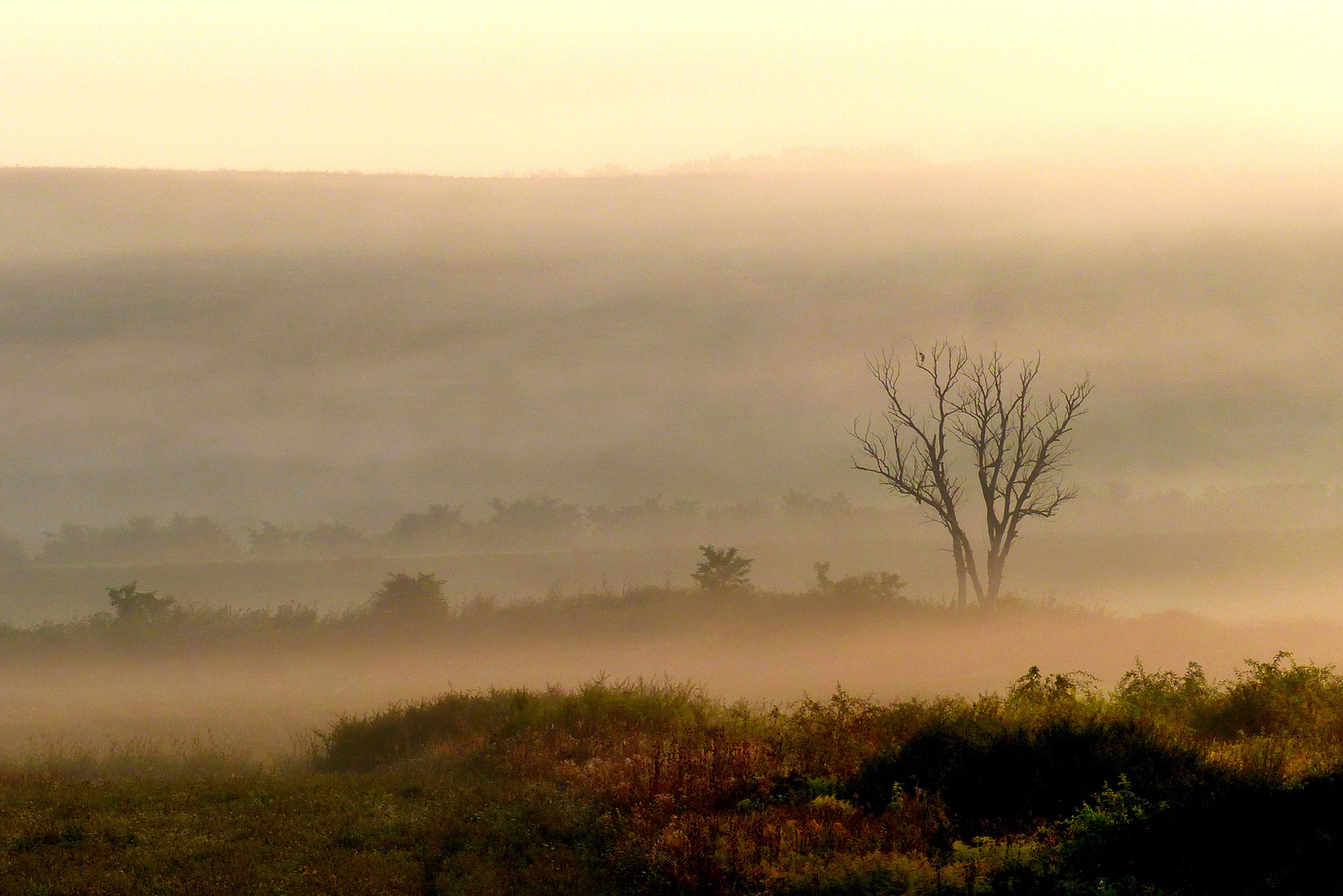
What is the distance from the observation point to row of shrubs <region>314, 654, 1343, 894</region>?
40.1 ft

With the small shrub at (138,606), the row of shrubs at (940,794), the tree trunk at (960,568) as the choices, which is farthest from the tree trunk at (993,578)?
the small shrub at (138,606)

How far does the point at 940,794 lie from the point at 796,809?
2360 millimetres

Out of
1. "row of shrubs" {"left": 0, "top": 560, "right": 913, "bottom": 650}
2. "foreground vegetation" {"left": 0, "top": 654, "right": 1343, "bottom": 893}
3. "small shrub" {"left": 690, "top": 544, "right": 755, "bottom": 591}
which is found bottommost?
"foreground vegetation" {"left": 0, "top": 654, "right": 1343, "bottom": 893}

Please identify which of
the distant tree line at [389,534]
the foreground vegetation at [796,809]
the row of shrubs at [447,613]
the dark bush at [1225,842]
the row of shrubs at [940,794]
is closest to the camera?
the dark bush at [1225,842]

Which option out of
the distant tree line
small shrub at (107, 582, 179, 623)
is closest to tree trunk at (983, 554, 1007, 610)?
small shrub at (107, 582, 179, 623)

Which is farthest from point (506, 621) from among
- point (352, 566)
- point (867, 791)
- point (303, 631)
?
point (352, 566)

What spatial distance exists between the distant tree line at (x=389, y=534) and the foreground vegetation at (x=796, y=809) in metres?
119

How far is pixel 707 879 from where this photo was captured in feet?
42.2

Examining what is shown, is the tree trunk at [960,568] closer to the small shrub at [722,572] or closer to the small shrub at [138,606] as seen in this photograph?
the small shrub at [722,572]

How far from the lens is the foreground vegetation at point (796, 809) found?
12.5 metres

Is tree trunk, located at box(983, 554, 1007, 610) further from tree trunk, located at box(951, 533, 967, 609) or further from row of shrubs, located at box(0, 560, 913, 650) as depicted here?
row of shrubs, located at box(0, 560, 913, 650)

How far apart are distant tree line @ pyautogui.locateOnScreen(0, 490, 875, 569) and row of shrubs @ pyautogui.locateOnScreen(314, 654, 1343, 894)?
11958 centimetres

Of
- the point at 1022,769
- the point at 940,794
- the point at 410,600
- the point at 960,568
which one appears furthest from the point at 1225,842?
the point at 410,600

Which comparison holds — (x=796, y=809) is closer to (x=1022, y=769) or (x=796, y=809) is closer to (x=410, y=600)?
(x=1022, y=769)
